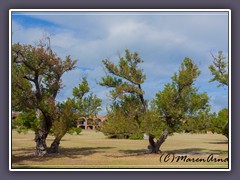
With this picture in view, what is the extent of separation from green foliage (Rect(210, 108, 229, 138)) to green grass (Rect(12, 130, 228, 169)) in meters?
0.18

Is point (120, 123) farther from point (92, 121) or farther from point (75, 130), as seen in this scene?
point (75, 130)

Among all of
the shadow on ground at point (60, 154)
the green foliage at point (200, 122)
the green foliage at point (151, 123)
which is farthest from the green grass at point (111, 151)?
the green foliage at point (151, 123)

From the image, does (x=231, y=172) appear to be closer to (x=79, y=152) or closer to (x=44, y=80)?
(x=79, y=152)

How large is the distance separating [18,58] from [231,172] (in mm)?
5109

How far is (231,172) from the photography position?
718 cm

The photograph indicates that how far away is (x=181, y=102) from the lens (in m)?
10.3

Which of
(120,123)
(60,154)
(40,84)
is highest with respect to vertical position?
(40,84)

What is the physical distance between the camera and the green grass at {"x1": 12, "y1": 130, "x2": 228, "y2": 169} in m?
7.52

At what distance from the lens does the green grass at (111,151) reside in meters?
7.52

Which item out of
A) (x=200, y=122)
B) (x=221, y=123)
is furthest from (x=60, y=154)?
(x=221, y=123)

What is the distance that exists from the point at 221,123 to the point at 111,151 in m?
2.96

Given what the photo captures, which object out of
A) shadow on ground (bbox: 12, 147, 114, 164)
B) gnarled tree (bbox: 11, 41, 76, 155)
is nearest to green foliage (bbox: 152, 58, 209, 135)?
shadow on ground (bbox: 12, 147, 114, 164)

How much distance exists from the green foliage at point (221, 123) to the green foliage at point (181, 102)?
58 centimetres
